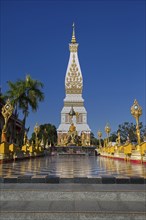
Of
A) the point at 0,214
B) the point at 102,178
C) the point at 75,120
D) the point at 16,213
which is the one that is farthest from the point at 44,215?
the point at 75,120

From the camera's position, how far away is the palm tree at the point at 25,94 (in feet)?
95.2

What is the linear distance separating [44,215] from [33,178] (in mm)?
1623

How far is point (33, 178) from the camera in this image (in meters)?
5.72

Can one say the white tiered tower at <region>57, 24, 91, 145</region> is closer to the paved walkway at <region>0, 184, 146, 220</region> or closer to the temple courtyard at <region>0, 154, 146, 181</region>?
the temple courtyard at <region>0, 154, 146, 181</region>

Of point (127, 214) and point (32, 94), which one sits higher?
point (32, 94)

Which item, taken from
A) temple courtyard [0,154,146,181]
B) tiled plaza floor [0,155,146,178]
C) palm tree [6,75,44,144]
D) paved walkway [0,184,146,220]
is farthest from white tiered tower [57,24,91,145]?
paved walkway [0,184,146,220]

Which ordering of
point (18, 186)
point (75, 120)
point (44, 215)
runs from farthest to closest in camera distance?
point (75, 120) → point (18, 186) → point (44, 215)

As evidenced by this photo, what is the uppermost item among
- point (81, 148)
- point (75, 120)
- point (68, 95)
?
point (68, 95)

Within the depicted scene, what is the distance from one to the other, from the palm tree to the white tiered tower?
3510 centimetres

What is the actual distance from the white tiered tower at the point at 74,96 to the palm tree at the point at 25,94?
35.1m

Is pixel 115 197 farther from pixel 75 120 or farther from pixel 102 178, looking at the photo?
pixel 75 120

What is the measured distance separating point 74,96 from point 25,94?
4301 centimetres

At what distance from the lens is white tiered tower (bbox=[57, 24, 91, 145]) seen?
6650 centimetres

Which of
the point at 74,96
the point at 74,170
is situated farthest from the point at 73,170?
the point at 74,96
